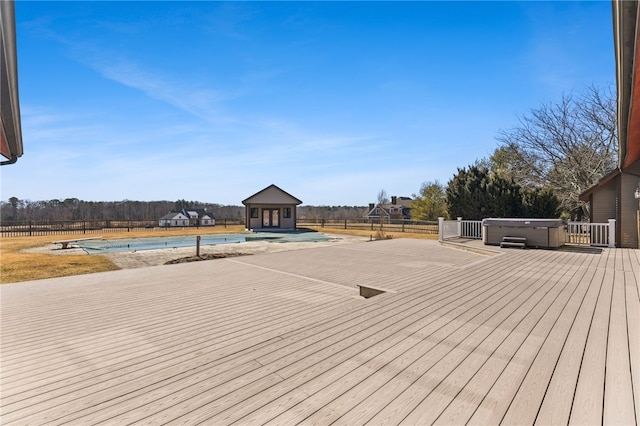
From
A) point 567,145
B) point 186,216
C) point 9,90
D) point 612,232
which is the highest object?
point 567,145

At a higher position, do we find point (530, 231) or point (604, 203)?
point (604, 203)

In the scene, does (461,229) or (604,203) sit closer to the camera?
(604,203)

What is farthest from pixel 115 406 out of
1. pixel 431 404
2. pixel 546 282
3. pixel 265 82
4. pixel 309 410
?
pixel 265 82

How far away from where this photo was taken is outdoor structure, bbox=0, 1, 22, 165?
224cm

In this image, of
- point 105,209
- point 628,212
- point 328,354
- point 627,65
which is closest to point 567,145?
point 628,212

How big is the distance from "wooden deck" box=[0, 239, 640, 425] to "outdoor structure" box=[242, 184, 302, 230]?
20894 mm

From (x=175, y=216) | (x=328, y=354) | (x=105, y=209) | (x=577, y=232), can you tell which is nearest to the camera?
(x=328, y=354)

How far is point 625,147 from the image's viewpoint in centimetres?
644

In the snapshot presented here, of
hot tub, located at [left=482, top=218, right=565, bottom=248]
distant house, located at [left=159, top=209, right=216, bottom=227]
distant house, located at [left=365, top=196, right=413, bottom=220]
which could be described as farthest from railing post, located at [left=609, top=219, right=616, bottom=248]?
distant house, located at [left=159, top=209, right=216, bottom=227]

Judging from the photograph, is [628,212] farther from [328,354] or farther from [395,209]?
[395,209]

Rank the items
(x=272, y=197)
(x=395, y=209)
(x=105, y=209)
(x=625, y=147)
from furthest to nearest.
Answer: (x=395, y=209) → (x=105, y=209) → (x=272, y=197) → (x=625, y=147)

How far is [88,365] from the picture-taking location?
242cm

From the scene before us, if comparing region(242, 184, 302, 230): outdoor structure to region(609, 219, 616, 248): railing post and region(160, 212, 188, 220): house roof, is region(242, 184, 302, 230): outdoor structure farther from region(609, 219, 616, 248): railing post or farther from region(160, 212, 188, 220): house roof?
region(160, 212, 188, 220): house roof

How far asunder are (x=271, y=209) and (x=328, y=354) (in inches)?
975
